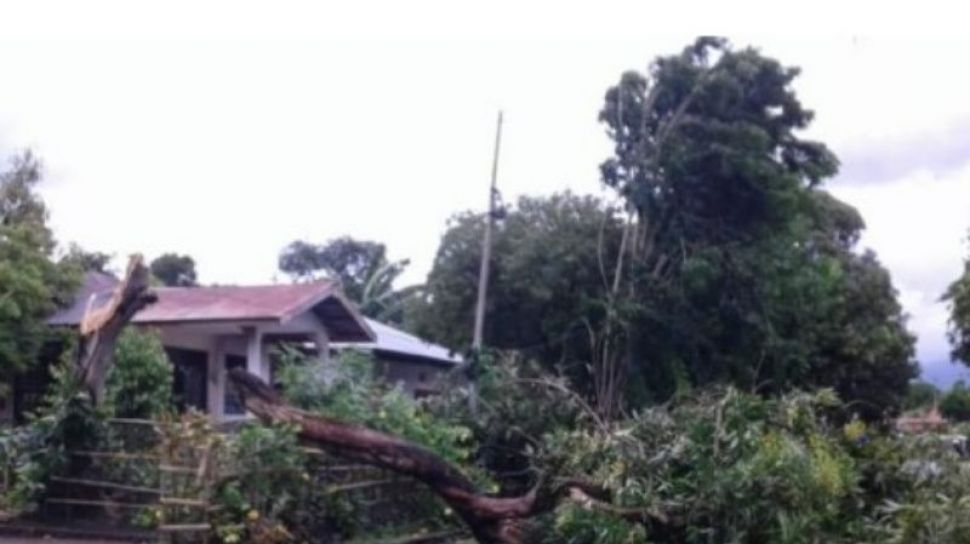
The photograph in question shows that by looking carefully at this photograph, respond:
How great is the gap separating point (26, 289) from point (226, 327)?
3786 mm

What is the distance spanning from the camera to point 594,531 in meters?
11.8

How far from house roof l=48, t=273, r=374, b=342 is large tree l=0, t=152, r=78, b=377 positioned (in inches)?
21.2

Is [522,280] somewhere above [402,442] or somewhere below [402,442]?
above

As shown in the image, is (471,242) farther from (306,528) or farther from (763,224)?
(306,528)

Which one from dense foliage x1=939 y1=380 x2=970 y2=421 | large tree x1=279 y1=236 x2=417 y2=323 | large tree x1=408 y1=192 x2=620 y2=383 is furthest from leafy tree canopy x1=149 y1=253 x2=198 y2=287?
dense foliage x1=939 y1=380 x2=970 y2=421

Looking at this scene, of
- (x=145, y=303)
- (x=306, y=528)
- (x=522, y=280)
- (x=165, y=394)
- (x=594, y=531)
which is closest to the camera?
(x=594, y=531)

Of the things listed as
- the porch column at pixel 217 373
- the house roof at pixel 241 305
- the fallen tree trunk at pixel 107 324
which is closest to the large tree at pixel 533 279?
the house roof at pixel 241 305

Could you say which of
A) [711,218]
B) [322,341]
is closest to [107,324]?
[322,341]

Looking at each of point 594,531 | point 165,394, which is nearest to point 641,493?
point 594,531

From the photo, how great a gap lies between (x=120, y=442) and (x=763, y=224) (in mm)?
15614

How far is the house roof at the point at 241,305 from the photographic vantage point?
72.4ft

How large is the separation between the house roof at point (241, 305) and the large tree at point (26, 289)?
538 millimetres

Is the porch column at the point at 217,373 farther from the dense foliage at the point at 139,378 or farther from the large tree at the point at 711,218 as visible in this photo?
the large tree at the point at 711,218

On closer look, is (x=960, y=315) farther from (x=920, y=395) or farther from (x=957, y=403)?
(x=920, y=395)
